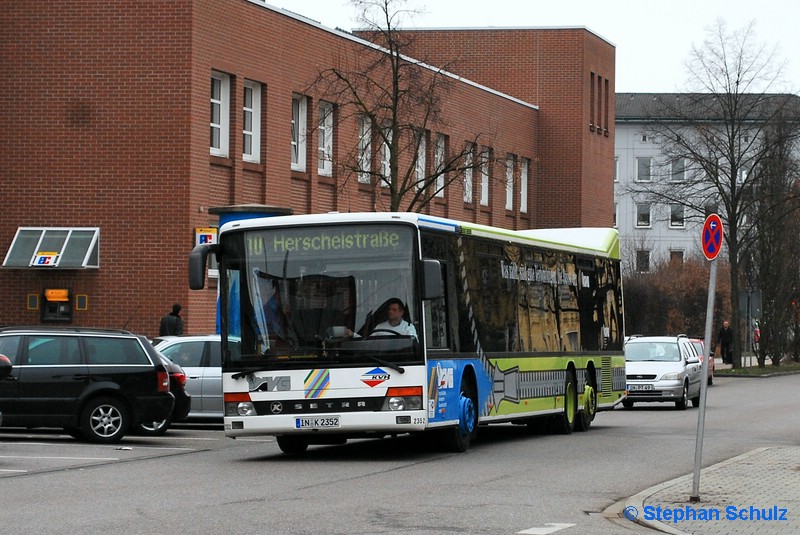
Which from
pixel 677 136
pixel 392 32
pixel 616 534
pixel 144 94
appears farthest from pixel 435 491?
pixel 677 136

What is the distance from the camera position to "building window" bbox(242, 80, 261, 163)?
3684 cm

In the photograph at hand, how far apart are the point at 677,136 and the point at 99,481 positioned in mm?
42668

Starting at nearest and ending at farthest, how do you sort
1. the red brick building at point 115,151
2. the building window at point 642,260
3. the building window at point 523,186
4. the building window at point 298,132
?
1. the red brick building at point 115,151
2. the building window at point 298,132
3. the building window at point 523,186
4. the building window at point 642,260

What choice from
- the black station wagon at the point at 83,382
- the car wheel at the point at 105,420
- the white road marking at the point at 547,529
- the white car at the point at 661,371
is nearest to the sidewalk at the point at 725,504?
the white road marking at the point at 547,529

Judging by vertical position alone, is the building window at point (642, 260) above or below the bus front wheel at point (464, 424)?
above

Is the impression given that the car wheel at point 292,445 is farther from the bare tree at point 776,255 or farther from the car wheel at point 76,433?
the bare tree at point 776,255

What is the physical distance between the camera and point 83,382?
20609 mm

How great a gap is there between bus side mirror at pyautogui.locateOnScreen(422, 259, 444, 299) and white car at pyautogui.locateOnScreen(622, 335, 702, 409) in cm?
1517

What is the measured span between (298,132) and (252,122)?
8.26 feet

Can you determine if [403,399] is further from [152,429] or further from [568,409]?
[568,409]

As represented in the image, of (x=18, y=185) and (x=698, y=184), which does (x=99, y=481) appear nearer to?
(x=18, y=185)

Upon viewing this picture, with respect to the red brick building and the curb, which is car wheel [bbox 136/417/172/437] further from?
the red brick building

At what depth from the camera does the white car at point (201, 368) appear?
24.1m

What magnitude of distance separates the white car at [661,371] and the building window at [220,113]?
33.1ft
